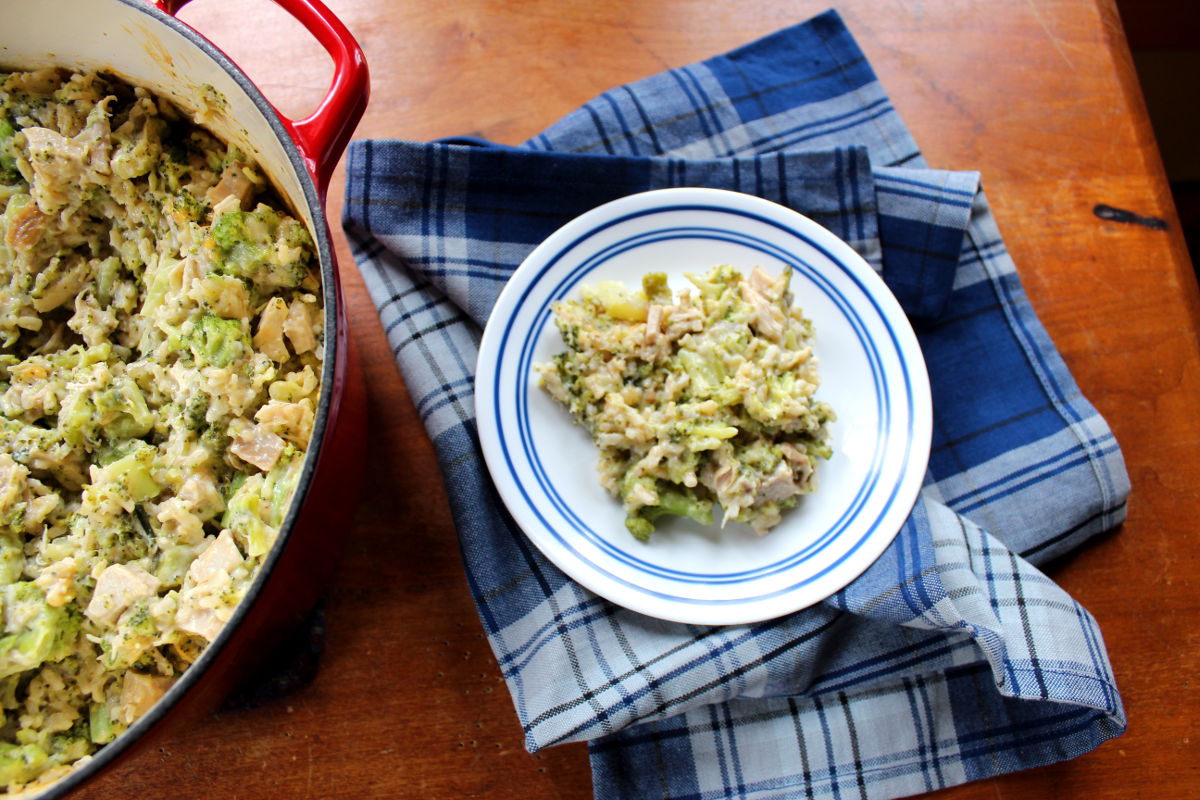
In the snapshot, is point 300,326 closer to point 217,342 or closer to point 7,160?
point 217,342

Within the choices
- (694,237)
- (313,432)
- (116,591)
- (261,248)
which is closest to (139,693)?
(116,591)

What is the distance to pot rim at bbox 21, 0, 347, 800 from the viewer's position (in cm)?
93

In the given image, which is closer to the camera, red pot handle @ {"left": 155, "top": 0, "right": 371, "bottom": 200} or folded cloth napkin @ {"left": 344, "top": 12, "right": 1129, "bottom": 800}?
red pot handle @ {"left": 155, "top": 0, "right": 371, "bottom": 200}

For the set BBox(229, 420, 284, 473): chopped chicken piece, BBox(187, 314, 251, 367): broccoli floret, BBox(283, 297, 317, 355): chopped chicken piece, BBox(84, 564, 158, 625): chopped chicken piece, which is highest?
BBox(283, 297, 317, 355): chopped chicken piece

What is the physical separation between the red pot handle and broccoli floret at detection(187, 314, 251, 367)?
9.4 inches

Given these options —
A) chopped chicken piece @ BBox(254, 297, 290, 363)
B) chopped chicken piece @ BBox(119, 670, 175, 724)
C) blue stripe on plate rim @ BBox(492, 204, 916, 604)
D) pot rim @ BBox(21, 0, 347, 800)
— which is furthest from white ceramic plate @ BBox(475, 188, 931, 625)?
chopped chicken piece @ BBox(119, 670, 175, 724)

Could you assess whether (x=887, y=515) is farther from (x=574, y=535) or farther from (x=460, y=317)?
(x=460, y=317)

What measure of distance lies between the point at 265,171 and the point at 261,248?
0.42 ft

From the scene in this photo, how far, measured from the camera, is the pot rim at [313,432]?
36.8 inches

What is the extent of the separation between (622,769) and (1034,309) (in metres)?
1.15

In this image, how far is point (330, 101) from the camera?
1.11 metres

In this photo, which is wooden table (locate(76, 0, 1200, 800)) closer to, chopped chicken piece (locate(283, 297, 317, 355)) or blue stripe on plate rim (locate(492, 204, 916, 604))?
blue stripe on plate rim (locate(492, 204, 916, 604))

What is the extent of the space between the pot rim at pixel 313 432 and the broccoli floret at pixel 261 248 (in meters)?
0.15

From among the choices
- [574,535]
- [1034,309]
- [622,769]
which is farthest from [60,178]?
[1034,309]
